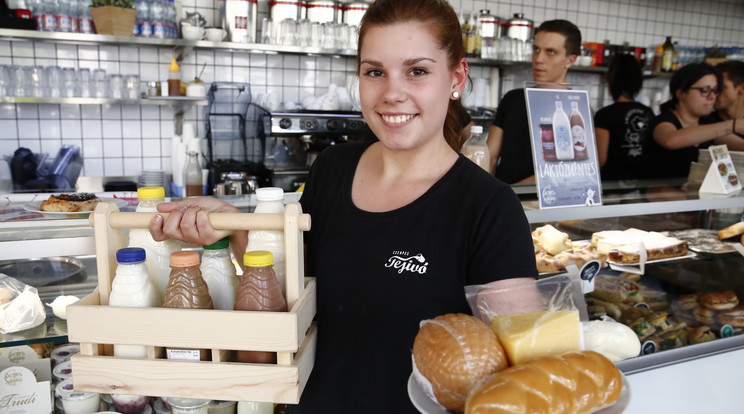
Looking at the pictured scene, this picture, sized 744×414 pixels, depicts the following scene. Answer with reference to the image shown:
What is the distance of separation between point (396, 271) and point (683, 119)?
2.92m

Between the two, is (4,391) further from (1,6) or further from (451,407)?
(1,6)

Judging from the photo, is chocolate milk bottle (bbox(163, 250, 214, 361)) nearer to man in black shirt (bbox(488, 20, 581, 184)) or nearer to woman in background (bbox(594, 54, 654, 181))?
man in black shirt (bbox(488, 20, 581, 184))

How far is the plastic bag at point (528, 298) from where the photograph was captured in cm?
89

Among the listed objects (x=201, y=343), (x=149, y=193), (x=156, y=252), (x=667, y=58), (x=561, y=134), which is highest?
(x=667, y=58)

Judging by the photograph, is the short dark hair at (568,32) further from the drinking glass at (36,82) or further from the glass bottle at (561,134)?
the drinking glass at (36,82)

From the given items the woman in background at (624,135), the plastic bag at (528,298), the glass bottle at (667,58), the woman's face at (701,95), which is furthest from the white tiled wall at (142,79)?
the plastic bag at (528,298)

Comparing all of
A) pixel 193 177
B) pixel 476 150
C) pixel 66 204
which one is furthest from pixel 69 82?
pixel 476 150

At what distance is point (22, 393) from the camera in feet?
4.59

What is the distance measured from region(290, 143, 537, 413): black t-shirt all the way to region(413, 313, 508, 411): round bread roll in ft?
1.21

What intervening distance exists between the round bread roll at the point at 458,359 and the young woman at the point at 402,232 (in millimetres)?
369

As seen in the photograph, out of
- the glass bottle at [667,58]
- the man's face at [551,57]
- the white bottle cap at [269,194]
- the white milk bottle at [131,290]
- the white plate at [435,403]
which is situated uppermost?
the glass bottle at [667,58]

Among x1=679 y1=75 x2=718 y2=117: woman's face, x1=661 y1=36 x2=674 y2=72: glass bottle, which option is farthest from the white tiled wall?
x1=679 y1=75 x2=718 y2=117: woman's face

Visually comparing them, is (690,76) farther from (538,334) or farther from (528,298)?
(538,334)

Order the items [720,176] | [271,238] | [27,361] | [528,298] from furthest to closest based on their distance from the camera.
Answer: [720,176] → [27,361] → [271,238] → [528,298]
